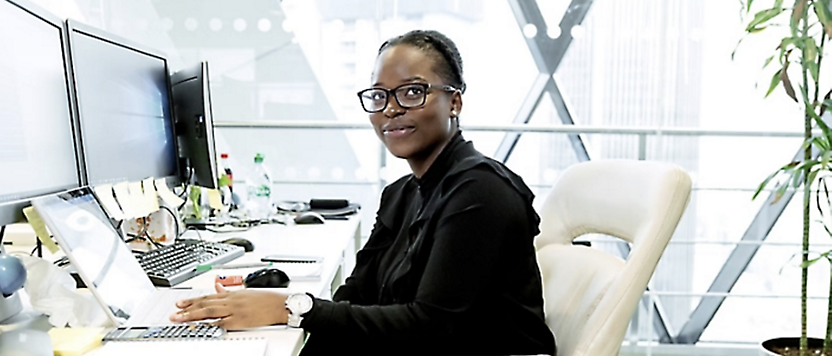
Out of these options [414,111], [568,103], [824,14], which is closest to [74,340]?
[414,111]

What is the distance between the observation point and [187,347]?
0.76 metres

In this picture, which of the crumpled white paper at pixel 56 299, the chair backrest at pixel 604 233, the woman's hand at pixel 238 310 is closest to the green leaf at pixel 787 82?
the chair backrest at pixel 604 233

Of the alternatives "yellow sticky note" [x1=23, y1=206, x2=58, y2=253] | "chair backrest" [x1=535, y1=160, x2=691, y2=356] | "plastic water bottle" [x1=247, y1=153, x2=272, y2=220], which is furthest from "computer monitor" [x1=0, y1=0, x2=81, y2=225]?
"plastic water bottle" [x1=247, y1=153, x2=272, y2=220]

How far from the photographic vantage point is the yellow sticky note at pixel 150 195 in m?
1.27

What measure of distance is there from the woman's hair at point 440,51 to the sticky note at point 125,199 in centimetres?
54

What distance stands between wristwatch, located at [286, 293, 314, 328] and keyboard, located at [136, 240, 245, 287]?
0.30 m

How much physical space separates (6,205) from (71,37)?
388 mm

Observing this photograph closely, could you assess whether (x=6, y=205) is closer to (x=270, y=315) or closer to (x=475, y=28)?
(x=270, y=315)

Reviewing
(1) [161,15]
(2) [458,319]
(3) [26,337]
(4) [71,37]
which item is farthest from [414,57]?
(1) [161,15]

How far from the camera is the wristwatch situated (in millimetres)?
883

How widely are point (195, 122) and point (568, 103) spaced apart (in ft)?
6.82

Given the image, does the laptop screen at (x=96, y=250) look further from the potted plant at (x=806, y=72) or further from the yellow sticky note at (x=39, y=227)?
the potted plant at (x=806, y=72)

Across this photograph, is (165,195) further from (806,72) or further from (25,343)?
(806,72)

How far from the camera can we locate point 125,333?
32.0 inches
